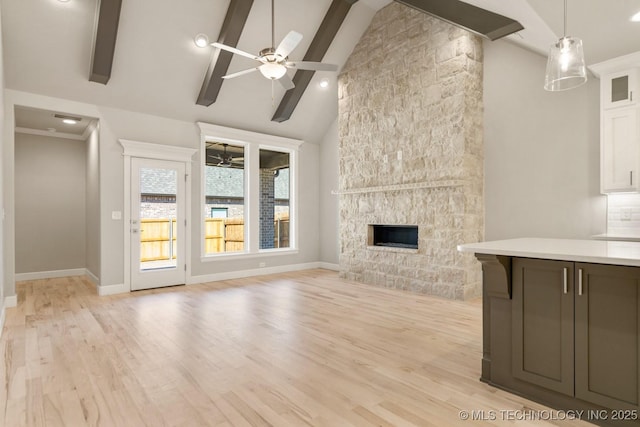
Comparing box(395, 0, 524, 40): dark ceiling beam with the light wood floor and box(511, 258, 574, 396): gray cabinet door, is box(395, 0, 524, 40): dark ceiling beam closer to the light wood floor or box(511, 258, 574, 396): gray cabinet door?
box(511, 258, 574, 396): gray cabinet door

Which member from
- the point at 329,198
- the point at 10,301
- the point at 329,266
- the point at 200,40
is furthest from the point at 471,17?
the point at 10,301

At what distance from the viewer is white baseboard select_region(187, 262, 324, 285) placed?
631cm

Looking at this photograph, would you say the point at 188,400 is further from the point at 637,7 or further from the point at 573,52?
the point at 637,7

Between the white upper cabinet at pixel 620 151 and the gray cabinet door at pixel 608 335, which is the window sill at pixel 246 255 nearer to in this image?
the white upper cabinet at pixel 620 151

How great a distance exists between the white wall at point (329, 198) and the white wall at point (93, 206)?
14.2ft

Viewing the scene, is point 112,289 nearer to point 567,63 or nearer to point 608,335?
point 608,335

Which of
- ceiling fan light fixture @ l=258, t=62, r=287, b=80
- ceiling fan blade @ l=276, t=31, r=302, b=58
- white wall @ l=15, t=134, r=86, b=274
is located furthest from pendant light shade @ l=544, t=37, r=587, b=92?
white wall @ l=15, t=134, r=86, b=274

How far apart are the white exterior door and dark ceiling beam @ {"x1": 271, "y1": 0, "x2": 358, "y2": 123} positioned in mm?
2216

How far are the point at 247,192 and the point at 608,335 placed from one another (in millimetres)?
5931

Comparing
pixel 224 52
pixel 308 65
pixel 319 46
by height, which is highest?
pixel 319 46

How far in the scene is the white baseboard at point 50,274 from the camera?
6691 mm

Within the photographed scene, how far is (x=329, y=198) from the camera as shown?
7848 mm

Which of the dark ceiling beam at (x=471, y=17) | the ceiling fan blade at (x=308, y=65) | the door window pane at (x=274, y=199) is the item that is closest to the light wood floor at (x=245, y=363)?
the door window pane at (x=274, y=199)

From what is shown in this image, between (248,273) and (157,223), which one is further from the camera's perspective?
(248,273)
